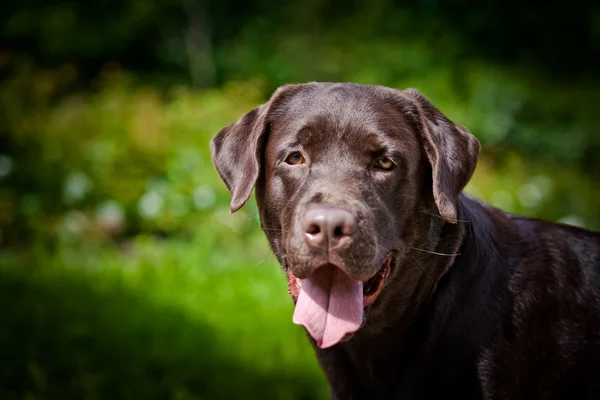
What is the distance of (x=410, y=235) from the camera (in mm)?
2764

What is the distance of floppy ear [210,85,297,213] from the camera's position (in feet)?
9.45

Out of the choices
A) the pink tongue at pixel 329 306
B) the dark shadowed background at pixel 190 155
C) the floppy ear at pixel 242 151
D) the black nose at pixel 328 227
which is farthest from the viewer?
the dark shadowed background at pixel 190 155

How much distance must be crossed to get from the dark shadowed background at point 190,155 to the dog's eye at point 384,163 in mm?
1741

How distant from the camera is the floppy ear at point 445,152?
2613 millimetres

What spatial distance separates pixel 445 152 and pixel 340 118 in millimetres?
424

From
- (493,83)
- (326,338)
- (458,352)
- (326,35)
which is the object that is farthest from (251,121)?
(326,35)

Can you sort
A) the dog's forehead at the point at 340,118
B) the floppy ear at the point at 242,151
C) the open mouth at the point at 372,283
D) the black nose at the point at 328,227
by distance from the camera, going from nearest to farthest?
the black nose at the point at 328,227
the open mouth at the point at 372,283
the dog's forehead at the point at 340,118
the floppy ear at the point at 242,151

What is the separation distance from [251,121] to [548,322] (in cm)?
144

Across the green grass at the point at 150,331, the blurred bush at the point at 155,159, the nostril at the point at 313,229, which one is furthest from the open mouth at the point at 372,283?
the blurred bush at the point at 155,159

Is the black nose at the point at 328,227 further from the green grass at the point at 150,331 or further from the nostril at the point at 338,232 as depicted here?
the green grass at the point at 150,331

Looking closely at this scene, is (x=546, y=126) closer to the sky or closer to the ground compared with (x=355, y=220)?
closer to the ground

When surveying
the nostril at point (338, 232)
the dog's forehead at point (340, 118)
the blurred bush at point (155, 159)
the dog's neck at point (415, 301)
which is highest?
the dog's forehead at point (340, 118)

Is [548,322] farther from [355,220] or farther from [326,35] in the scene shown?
[326,35]

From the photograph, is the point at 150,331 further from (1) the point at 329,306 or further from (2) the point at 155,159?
(2) the point at 155,159
